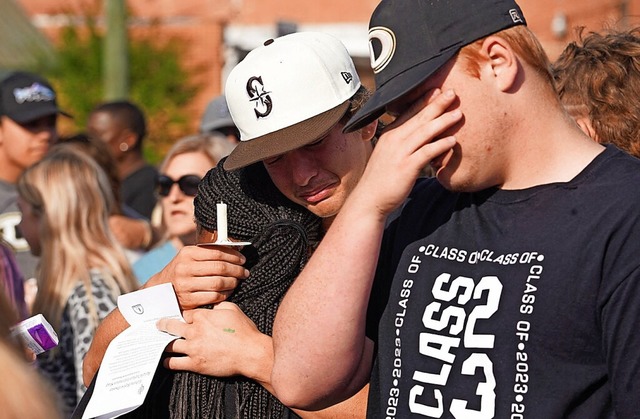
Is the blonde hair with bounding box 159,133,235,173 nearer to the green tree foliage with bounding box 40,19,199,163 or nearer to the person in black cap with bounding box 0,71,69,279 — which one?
the person in black cap with bounding box 0,71,69,279

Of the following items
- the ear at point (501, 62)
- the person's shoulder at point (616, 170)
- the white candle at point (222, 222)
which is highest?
the ear at point (501, 62)

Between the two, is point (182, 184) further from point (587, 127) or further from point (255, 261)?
point (587, 127)

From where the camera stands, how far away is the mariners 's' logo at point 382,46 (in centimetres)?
214

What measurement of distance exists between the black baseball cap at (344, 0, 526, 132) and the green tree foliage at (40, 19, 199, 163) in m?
18.1

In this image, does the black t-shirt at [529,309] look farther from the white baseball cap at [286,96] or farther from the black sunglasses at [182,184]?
the black sunglasses at [182,184]

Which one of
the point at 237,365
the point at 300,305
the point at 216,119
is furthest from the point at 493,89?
the point at 216,119

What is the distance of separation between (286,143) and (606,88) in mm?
845

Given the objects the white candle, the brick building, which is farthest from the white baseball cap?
the brick building

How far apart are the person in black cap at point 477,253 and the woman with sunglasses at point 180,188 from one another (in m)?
3.05

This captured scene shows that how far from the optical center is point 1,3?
10.1 meters

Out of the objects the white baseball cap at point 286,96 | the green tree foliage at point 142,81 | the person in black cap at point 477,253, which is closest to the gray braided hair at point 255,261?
the white baseball cap at point 286,96

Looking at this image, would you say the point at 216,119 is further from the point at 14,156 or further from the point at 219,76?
the point at 219,76

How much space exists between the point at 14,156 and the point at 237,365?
4547 mm

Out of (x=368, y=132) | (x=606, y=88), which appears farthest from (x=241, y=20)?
(x=606, y=88)
